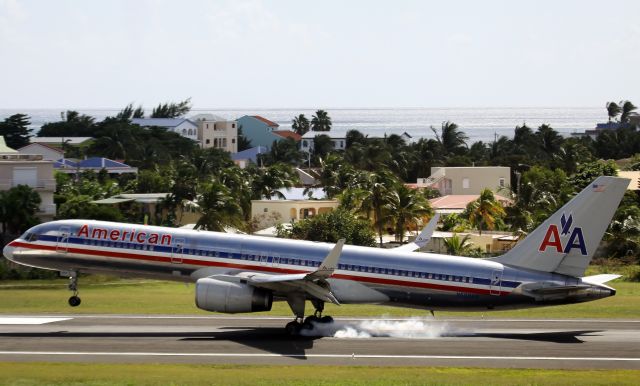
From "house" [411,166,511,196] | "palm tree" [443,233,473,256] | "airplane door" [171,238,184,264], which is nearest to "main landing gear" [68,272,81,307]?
"airplane door" [171,238,184,264]

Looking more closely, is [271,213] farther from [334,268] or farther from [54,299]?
[334,268]

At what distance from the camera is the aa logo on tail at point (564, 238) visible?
40.4 metres

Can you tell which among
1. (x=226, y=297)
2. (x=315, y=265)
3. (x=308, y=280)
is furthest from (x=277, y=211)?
(x=308, y=280)

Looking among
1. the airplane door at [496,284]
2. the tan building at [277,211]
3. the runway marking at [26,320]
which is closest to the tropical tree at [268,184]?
the tan building at [277,211]

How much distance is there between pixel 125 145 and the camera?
18062cm

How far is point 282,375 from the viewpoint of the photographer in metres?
33.2

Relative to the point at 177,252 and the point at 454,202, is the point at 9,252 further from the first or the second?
the point at 454,202

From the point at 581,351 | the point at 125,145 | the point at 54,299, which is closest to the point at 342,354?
the point at 581,351

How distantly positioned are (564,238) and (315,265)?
32.3ft

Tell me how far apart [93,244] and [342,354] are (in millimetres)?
12720

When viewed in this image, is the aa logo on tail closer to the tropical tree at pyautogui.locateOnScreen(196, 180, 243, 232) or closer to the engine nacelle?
the engine nacelle

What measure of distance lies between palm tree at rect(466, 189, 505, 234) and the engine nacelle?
53209 mm

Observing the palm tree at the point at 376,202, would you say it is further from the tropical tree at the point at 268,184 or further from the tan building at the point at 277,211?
the tropical tree at the point at 268,184

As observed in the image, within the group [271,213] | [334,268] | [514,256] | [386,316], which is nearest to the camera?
[334,268]
